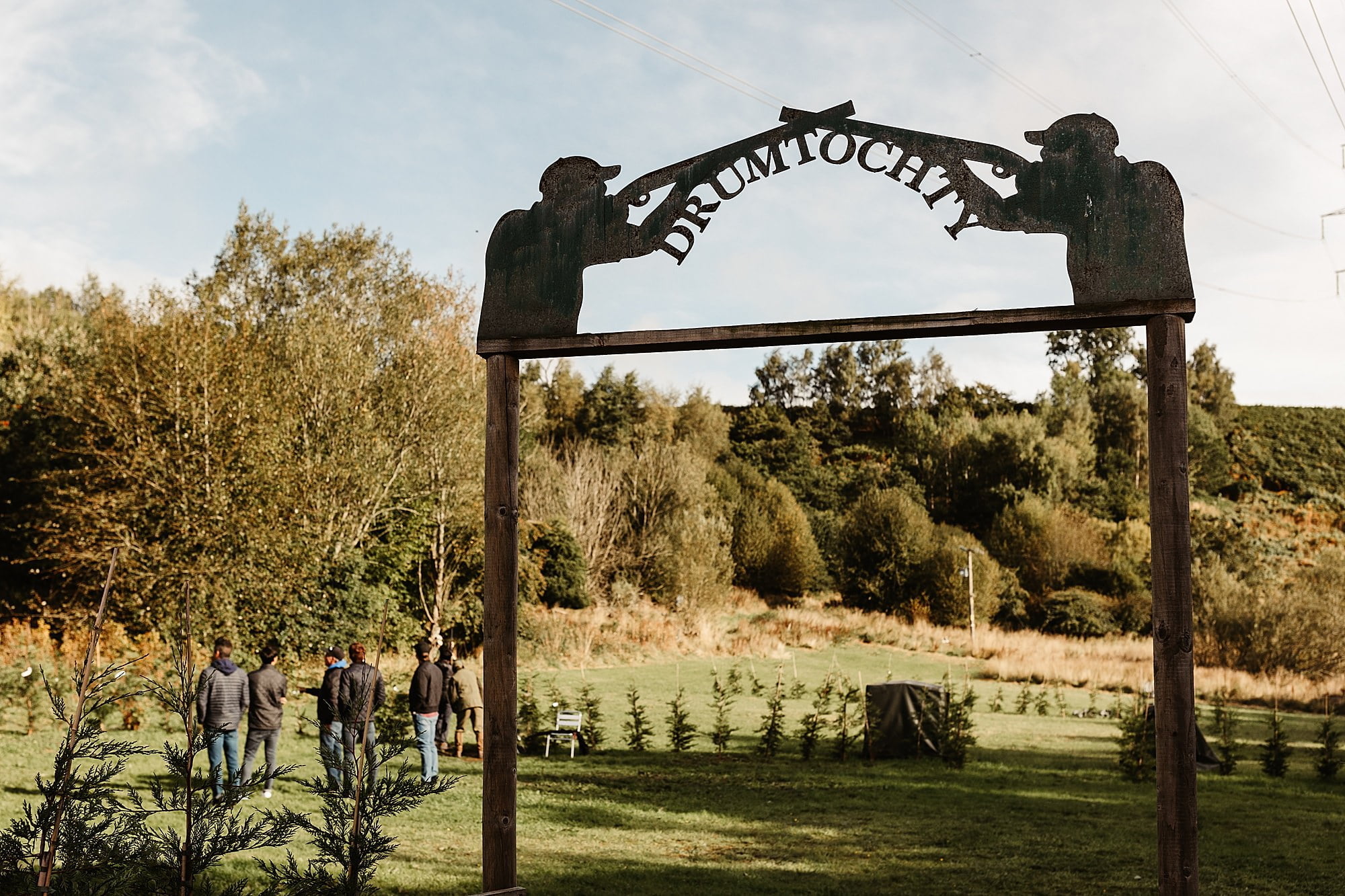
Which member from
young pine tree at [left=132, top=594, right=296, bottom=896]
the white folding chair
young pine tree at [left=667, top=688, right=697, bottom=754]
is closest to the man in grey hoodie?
the white folding chair

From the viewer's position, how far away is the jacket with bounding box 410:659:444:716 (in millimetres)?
10703

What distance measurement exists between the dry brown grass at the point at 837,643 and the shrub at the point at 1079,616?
51 centimetres

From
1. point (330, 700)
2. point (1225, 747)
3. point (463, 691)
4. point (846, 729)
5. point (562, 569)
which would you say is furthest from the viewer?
point (562, 569)

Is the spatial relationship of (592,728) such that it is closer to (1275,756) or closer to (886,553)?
(1275,756)

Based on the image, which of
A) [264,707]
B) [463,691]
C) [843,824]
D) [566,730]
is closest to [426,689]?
[264,707]

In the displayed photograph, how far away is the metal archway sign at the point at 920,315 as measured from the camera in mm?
3814

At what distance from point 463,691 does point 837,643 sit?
1922 centimetres

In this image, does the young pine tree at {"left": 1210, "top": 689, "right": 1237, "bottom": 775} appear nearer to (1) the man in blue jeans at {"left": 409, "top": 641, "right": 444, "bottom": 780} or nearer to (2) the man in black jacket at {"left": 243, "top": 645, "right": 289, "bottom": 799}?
(1) the man in blue jeans at {"left": 409, "top": 641, "right": 444, "bottom": 780}

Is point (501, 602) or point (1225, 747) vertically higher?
point (501, 602)

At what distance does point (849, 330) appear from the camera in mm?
4117

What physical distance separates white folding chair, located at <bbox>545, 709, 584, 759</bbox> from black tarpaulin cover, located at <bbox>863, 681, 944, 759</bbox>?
3.70m

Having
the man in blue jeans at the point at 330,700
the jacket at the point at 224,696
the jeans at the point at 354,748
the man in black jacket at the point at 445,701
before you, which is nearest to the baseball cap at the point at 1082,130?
the jeans at the point at 354,748

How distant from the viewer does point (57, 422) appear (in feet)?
71.1

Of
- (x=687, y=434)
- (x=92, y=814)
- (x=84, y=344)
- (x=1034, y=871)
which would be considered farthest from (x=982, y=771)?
(x=687, y=434)
